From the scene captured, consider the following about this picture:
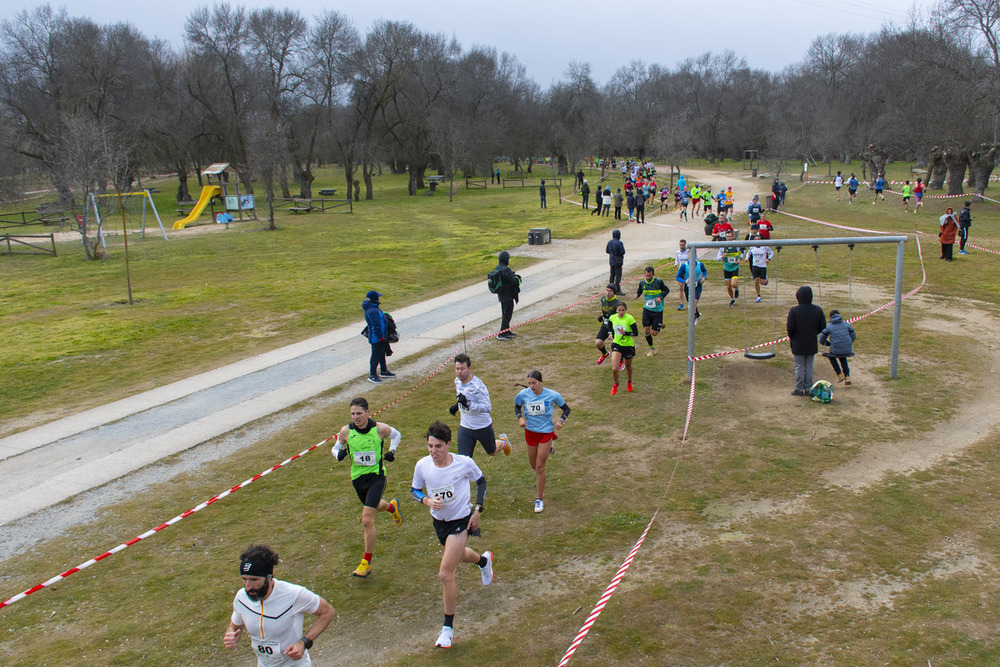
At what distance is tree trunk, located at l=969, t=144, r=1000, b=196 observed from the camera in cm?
3697

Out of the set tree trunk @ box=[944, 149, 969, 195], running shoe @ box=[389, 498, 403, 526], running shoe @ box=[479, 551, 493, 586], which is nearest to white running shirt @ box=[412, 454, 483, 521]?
running shoe @ box=[479, 551, 493, 586]

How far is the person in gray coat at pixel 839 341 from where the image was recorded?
39.8ft

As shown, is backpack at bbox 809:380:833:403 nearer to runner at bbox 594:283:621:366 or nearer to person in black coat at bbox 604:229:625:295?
runner at bbox 594:283:621:366

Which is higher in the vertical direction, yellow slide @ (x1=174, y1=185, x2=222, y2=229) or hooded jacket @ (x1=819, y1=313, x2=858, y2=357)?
yellow slide @ (x1=174, y1=185, x2=222, y2=229)

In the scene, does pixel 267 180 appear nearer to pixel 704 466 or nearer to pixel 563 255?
pixel 563 255

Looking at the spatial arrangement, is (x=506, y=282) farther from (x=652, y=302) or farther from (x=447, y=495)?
(x=447, y=495)

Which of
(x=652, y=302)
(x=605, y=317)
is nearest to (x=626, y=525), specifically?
(x=605, y=317)

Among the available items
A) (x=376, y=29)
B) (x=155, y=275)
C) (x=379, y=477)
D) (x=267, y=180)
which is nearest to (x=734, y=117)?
(x=376, y=29)

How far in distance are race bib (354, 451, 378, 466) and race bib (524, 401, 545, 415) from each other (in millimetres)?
1997

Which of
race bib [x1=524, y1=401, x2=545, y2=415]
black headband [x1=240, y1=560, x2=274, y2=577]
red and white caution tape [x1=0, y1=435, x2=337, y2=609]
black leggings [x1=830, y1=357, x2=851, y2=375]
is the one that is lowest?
red and white caution tape [x1=0, y1=435, x2=337, y2=609]

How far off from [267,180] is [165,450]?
32.0 m

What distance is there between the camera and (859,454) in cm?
961

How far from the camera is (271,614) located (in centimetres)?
450

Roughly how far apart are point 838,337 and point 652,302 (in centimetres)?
355
